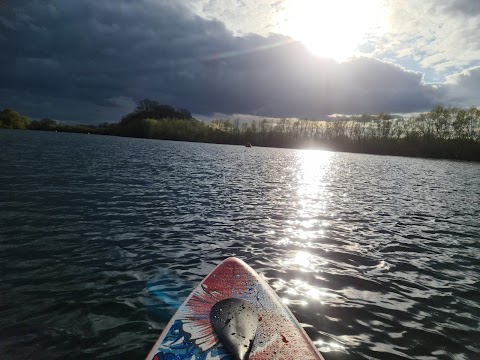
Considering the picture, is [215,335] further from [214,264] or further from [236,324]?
[214,264]

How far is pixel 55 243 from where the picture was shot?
953 cm

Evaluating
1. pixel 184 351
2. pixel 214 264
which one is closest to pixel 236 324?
pixel 184 351

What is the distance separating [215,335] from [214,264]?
4.18m

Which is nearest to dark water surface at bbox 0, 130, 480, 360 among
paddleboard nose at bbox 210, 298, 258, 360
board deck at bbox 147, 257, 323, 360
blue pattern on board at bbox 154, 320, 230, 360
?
board deck at bbox 147, 257, 323, 360

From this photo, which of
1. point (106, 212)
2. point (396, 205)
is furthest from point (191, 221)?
point (396, 205)

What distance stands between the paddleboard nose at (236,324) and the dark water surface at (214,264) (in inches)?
57.4

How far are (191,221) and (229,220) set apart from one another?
1.79 metres

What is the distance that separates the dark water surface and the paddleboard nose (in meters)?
1.46

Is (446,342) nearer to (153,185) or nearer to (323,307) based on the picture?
(323,307)

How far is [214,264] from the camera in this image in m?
8.60

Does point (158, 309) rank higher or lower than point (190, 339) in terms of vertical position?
lower

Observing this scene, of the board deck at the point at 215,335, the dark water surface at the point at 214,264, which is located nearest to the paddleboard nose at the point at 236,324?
the board deck at the point at 215,335

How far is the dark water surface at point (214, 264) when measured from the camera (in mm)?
5418

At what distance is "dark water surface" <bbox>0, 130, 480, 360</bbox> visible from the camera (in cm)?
542
